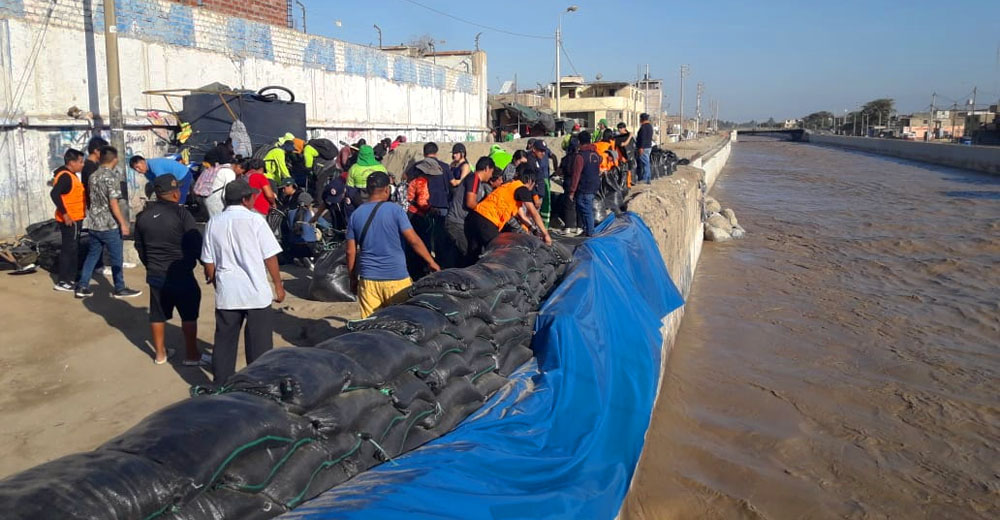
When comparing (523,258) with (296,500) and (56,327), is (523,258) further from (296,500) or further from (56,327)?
(56,327)

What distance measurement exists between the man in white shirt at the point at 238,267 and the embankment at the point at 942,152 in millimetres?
37009

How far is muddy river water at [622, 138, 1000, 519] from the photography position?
17.0ft

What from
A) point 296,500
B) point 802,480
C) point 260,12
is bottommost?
point 802,480

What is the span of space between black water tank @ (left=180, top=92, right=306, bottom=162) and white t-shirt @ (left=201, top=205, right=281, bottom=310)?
26.4 feet

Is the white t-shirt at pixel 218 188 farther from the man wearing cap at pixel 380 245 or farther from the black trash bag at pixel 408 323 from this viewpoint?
the black trash bag at pixel 408 323

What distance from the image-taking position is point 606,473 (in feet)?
11.6

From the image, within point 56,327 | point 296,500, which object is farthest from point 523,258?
point 56,327

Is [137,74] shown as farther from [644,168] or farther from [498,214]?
[644,168]

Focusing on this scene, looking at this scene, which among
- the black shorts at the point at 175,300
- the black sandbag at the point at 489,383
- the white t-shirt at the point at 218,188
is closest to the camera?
the black sandbag at the point at 489,383

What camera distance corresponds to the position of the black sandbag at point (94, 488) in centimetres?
179

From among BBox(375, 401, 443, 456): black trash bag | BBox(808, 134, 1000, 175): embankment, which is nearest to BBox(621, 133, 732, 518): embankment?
BBox(375, 401, 443, 456): black trash bag

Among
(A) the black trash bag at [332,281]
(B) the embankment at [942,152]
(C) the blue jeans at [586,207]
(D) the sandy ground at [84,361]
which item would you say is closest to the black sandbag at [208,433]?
(D) the sandy ground at [84,361]

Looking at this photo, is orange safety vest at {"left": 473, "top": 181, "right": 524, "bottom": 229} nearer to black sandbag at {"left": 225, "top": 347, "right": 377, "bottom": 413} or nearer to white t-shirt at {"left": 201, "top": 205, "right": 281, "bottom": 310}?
white t-shirt at {"left": 201, "top": 205, "right": 281, "bottom": 310}

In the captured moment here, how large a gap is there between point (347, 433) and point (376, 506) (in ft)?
1.81
